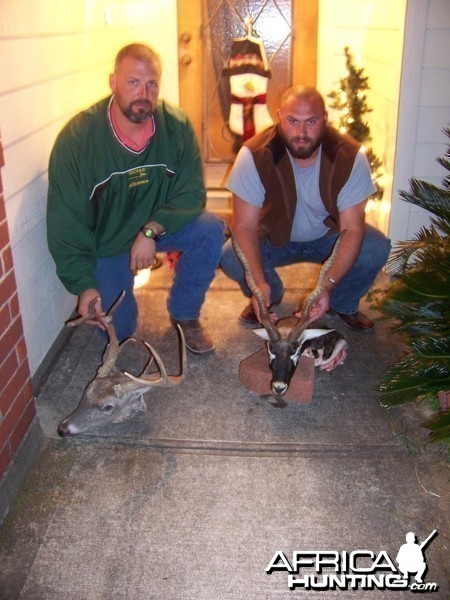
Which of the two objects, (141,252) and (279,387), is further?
(141,252)

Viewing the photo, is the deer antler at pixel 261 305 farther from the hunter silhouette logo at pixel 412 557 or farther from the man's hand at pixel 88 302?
the hunter silhouette logo at pixel 412 557

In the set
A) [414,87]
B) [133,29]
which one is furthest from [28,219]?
[133,29]

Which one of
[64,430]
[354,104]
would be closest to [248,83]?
[354,104]

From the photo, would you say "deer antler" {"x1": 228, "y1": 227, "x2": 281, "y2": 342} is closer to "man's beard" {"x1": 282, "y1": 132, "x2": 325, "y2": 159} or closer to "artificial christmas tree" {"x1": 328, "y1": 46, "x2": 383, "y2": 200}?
"man's beard" {"x1": 282, "y1": 132, "x2": 325, "y2": 159}

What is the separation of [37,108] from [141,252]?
3.40ft

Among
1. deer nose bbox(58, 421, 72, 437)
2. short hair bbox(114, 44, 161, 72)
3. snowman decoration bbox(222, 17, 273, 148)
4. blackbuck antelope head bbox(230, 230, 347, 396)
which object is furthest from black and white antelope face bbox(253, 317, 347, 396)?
snowman decoration bbox(222, 17, 273, 148)

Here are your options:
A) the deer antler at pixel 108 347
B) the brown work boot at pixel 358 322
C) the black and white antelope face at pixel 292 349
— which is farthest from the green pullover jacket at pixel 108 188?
the brown work boot at pixel 358 322

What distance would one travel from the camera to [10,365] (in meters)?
2.80

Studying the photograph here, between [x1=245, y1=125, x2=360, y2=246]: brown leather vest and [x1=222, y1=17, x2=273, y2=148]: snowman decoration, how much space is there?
7.05ft

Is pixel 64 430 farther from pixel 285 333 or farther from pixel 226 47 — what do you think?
pixel 226 47

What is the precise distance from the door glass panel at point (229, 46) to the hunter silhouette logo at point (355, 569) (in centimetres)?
505

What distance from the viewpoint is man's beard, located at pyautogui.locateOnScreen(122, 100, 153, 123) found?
11.8ft

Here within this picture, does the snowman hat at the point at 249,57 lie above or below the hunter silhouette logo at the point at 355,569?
above

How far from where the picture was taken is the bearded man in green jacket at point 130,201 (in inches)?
139
